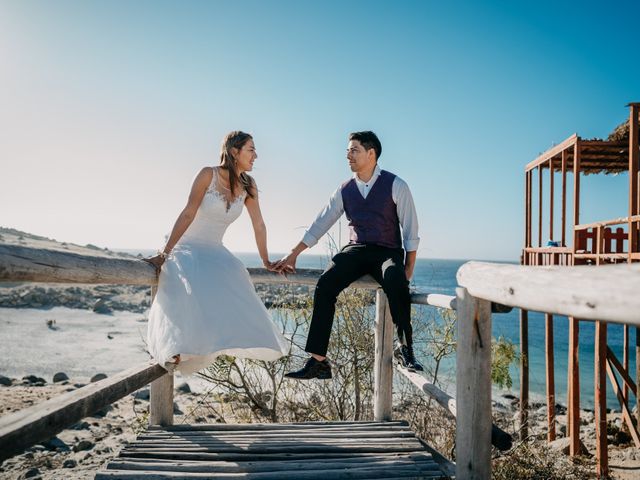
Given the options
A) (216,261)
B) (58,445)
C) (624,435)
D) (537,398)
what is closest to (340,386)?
(216,261)

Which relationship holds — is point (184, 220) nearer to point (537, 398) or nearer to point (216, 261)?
point (216, 261)

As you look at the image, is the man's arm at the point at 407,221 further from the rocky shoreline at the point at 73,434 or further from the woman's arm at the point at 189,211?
the rocky shoreline at the point at 73,434

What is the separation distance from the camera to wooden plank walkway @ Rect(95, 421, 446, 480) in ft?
7.73

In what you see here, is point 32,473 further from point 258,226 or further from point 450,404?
point 450,404

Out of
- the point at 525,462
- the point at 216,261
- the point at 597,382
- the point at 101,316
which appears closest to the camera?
the point at 216,261

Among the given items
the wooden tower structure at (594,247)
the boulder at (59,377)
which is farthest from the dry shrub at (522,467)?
the boulder at (59,377)

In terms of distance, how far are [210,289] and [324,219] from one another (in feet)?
5.01

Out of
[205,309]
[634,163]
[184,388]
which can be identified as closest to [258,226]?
[205,309]

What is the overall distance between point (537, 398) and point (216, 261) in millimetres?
14803

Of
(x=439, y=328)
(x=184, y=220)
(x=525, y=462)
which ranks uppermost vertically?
(x=184, y=220)

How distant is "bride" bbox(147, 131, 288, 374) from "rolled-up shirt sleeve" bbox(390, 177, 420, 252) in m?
1.23

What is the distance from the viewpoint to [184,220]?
10.8ft

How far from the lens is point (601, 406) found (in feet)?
23.0

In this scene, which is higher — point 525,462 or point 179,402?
point 525,462
